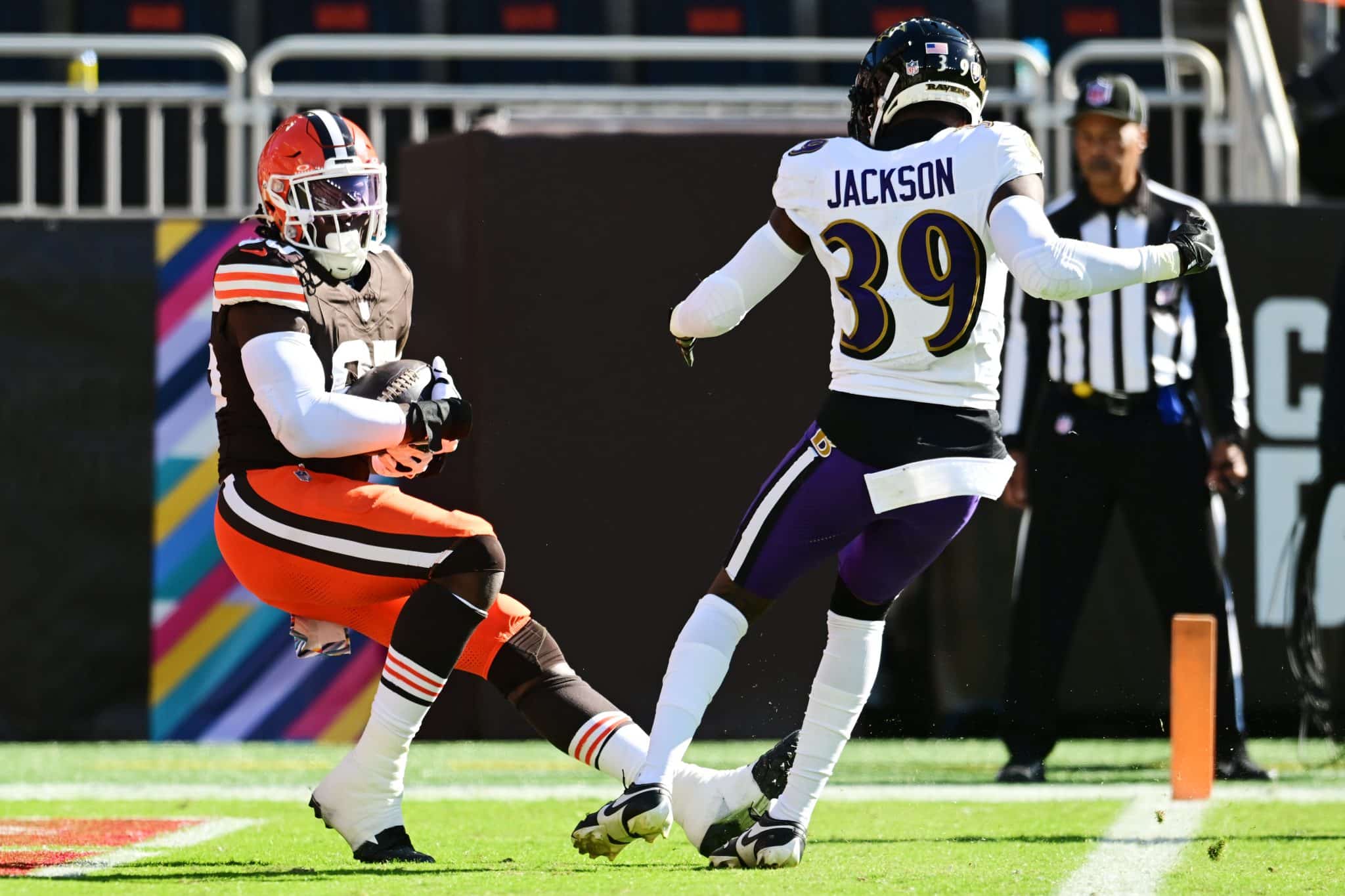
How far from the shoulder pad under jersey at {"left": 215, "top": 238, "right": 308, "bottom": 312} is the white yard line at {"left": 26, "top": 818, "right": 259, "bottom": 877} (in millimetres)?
1218

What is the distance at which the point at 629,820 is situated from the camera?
3.86 metres

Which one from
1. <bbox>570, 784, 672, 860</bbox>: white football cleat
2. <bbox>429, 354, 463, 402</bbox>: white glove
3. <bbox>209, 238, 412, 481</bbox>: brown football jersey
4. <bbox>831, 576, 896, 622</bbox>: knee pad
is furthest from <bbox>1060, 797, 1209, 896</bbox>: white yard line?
<bbox>209, 238, 412, 481</bbox>: brown football jersey

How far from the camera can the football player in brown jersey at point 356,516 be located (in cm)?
421

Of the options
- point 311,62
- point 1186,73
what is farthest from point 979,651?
point 1186,73

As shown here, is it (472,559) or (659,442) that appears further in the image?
(659,442)

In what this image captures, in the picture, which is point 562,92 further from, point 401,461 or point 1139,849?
point 1139,849

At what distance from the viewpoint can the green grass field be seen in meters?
3.97

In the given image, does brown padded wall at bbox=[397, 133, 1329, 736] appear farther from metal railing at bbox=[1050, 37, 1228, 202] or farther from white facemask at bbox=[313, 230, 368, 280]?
white facemask at bbox=[313, 230, 368, 280]

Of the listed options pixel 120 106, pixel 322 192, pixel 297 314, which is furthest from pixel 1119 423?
pixel 120 106

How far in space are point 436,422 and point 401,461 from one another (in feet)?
0.87

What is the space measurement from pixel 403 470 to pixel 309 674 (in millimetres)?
2767

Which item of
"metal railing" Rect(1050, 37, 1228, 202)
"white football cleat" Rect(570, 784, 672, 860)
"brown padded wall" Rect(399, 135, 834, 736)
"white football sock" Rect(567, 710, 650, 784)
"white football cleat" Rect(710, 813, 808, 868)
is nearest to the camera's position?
"white football cleat" Rect(570, 784, 672, 860)

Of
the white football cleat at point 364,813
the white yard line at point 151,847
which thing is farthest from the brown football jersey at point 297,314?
the white yard line at point 151,847

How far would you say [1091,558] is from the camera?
649 cm
